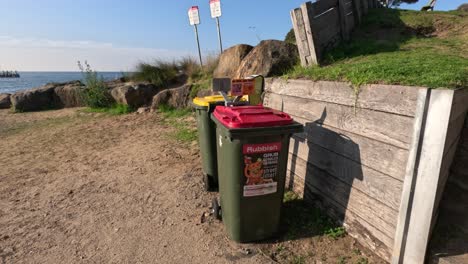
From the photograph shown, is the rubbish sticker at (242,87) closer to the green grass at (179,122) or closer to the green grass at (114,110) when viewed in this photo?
the green grass at (179,122)

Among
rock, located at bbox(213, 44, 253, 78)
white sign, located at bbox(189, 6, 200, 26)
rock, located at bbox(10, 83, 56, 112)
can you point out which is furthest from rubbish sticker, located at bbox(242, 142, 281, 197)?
rock, located at bbox(10, 83, 56, 112)

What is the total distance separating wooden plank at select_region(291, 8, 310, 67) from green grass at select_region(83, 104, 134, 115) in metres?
6.94

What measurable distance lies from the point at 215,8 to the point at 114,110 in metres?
4.93

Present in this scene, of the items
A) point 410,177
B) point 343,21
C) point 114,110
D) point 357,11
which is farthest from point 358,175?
Result: point 114,110

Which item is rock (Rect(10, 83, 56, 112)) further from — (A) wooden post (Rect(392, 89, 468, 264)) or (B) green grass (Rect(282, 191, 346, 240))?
(A) wooden post (Rect(392, 89, 468, 264))

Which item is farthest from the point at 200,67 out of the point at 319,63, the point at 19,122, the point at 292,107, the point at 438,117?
the point at 438,117

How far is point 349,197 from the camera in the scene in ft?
8.82

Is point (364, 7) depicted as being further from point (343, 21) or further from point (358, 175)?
point (358, 175)

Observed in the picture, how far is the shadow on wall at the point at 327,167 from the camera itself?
267 cm

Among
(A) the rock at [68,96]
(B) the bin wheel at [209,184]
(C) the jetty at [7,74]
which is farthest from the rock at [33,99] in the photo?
(C) the jetty at [7,74]

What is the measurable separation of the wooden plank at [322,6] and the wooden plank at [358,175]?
271 cm

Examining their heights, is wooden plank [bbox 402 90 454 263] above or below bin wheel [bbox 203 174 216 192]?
above

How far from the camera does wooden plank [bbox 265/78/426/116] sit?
212 centimetres

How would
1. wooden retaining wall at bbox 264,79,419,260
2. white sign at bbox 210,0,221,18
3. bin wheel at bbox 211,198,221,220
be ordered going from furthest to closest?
white sign at bbox 210,0,221,18
bin wheel at bbox 211,198,221,220
wooden retaining wall at bbox 264,79,419,260
